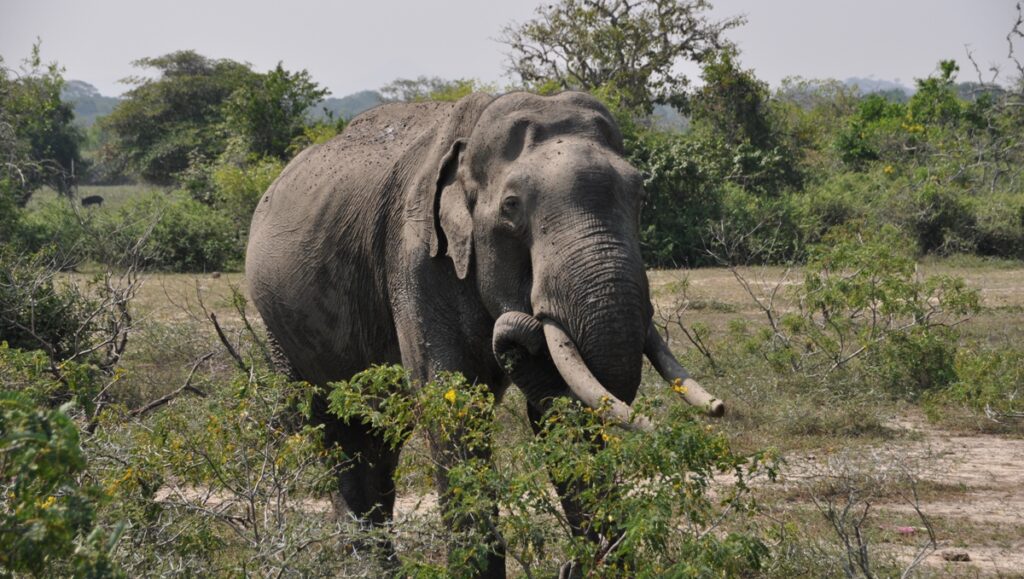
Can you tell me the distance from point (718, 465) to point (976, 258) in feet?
63.5

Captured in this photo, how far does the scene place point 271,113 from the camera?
93.0 feet

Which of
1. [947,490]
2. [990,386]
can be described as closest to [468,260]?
[947,490]

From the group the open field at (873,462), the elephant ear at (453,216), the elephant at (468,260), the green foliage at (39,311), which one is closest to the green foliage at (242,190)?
the open field at (873,462)

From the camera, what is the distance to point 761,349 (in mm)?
11156

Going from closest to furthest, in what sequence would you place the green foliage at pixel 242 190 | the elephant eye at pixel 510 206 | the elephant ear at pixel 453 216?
1. the elephant eye at pixel 510 206
2. the elephant ear at pixel 453 216
3. the green foliage at pixel 242 190

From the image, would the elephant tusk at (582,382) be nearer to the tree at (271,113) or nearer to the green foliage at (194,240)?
the green foliage at (194,240)

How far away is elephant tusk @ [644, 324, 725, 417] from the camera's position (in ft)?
14.1

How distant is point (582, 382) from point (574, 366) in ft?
0.35

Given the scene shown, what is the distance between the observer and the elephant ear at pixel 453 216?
17.2ft

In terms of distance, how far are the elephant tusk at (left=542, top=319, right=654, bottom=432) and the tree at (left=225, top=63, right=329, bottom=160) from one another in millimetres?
24036

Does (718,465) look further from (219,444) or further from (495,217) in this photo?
(219,444)

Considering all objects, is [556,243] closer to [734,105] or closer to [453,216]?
[453,216]

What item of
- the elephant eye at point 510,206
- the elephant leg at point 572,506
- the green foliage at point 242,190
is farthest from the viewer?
the green foliage at point 242,190

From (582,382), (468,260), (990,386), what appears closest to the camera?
(582,382)
